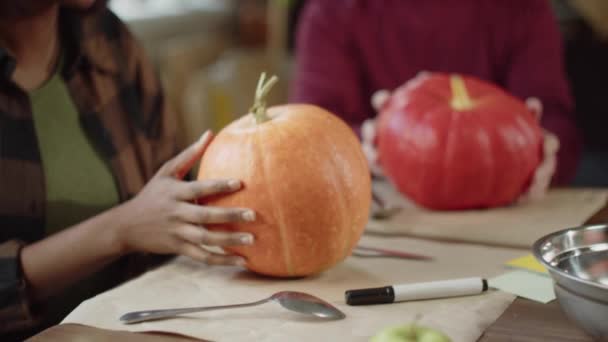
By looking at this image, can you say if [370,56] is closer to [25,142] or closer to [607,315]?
[25,142]

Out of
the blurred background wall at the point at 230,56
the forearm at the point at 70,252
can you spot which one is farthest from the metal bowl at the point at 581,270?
the blurred background wall at the point at 230,56

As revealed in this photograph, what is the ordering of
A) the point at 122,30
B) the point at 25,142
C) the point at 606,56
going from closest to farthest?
the point at 25,142 → the point at 122,30 → the point at 606,56

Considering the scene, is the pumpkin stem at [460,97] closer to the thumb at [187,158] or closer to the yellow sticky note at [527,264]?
the yellow sticky note at [527,264]

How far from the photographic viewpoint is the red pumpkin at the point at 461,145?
123 cm

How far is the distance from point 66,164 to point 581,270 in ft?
2.76

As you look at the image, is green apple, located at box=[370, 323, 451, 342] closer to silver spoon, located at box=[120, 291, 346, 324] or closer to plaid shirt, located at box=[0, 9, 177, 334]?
silver spoon, located at box=[120, 291, 346, 324]

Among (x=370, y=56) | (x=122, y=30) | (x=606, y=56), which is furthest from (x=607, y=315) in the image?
(x=606, y=56)

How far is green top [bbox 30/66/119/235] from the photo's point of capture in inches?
47.6

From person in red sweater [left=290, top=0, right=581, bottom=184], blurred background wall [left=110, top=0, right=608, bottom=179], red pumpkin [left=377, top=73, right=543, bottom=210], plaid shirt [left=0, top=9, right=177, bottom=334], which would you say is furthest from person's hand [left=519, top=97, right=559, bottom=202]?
blurred background wall [left=110, top=0, right=608, bottom=179]

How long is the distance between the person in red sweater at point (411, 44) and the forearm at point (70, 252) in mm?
936

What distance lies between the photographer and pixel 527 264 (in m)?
0.98

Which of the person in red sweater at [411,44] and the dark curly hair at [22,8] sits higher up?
the dark curly hair at [22,8]

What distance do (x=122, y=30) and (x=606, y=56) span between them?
100 inches

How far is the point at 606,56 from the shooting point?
10.8ft
